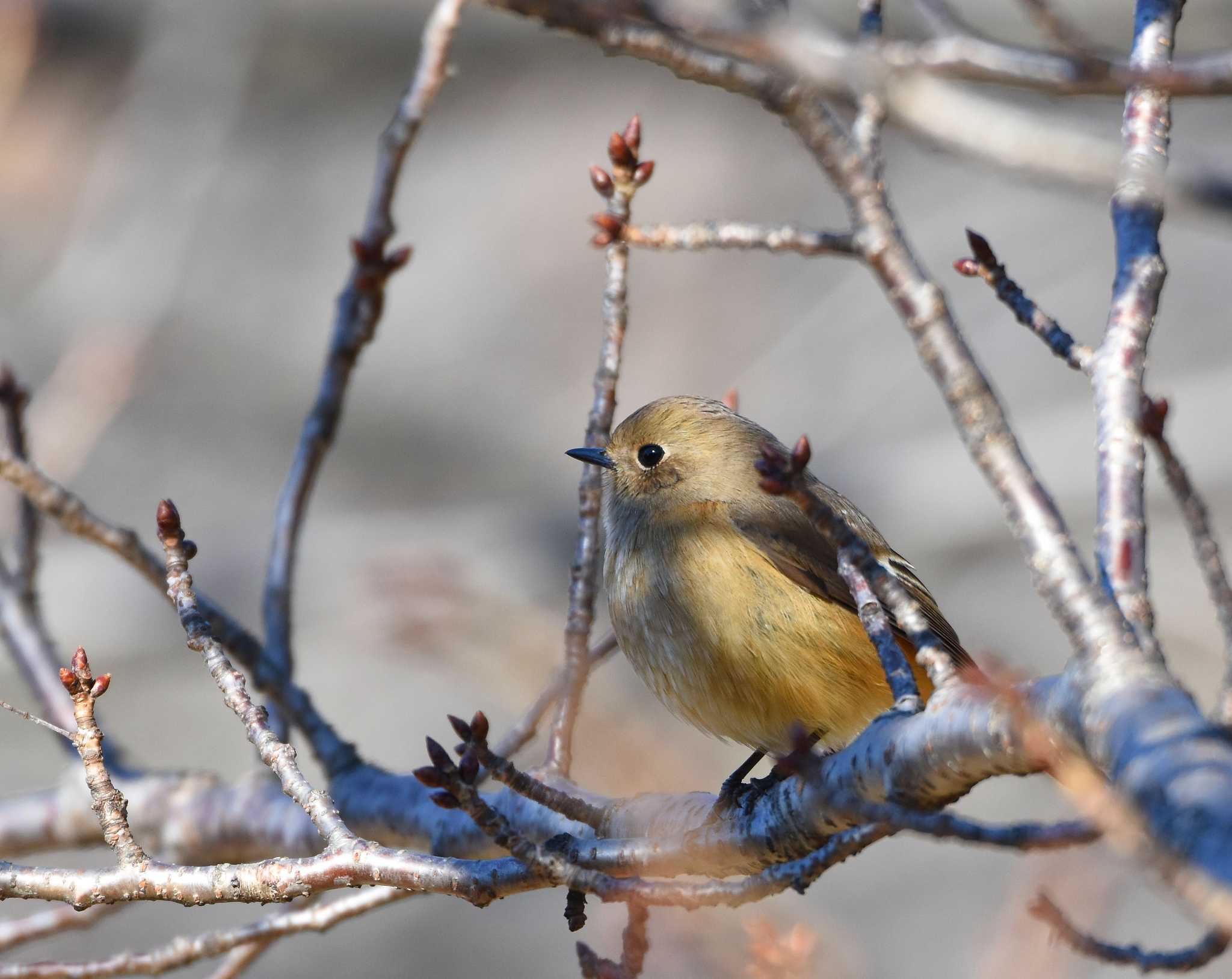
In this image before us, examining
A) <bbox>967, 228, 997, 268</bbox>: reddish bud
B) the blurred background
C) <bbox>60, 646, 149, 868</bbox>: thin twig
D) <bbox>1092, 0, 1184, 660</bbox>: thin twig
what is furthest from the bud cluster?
the blurred background

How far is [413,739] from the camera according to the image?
8547 millimetres

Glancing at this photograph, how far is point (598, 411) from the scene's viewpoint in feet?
9.98

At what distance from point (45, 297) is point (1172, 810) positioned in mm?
9432

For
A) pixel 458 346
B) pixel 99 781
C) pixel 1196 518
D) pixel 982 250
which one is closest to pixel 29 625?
pixel 99 781

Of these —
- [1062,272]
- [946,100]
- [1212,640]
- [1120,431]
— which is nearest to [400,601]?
[1120,431]

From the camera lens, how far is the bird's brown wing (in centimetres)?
335

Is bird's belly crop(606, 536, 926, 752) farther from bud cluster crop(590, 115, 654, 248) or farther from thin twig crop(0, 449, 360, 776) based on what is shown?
bud cluster crop(590, 115, 654, 248)

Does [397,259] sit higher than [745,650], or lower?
higher

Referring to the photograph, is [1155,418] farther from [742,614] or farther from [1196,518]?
[742,614]

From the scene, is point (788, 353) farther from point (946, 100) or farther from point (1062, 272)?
point (946, 100)

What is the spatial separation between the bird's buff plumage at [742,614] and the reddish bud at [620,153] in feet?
2.34

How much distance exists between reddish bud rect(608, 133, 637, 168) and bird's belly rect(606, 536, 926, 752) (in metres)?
1.01

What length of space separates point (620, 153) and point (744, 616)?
1101mm

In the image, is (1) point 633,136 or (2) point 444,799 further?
(1) point 633,136
